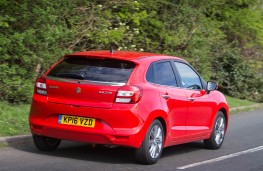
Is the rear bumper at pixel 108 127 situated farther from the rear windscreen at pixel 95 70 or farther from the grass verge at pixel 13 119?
the grass verge at pixel 13 119

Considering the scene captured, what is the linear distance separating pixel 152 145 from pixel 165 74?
1.26 metres

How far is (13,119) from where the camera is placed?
38.5 ft

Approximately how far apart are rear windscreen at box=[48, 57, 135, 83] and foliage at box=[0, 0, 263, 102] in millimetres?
3659

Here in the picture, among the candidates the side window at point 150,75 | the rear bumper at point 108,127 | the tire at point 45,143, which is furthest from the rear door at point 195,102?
the tire at point 45,143

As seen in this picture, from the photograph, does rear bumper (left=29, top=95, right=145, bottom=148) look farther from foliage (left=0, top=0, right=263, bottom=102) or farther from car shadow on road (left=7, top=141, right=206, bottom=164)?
foliage (left=0, top=0, right=263, bottom=102)

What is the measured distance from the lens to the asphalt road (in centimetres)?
896

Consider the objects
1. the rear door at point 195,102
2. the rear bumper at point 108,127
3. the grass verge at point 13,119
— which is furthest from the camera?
the grass verge at point 13,119

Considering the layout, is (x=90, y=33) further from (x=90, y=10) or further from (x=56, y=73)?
(x=56, y=73)

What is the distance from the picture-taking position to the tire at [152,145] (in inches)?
359

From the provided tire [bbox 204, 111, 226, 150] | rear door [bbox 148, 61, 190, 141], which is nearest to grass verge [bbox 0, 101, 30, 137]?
rear door [bbox 148, 61, 190, 141]

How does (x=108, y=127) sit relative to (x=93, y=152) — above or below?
above

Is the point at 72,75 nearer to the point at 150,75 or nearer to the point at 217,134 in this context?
the point at 150,75

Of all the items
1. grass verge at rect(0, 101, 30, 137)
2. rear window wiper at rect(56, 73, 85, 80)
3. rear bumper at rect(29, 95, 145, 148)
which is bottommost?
grass verge at rect(0, 101, 30, 137)

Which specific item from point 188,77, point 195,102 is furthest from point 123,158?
point 188,77
